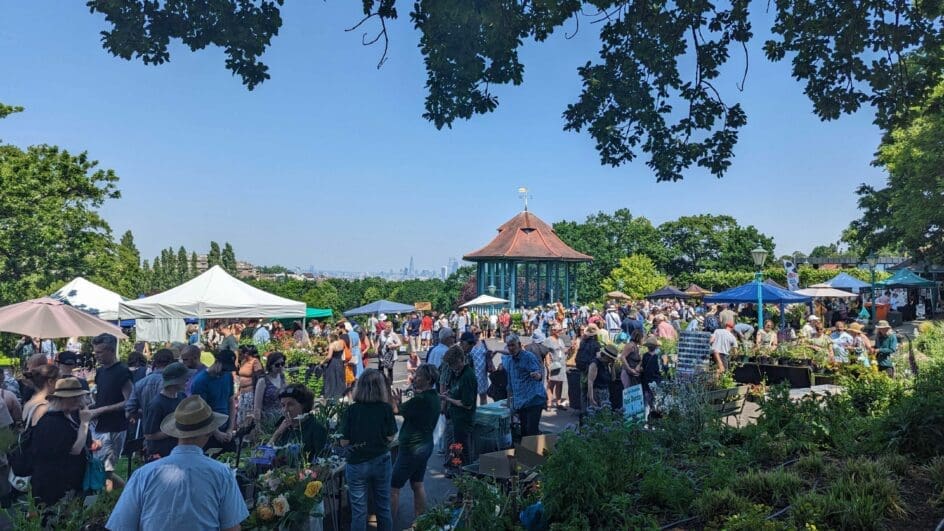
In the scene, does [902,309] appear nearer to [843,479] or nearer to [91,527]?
[843,479]

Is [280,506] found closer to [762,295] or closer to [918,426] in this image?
[918,426]

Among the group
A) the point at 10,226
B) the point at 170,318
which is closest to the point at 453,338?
the point at 170,318

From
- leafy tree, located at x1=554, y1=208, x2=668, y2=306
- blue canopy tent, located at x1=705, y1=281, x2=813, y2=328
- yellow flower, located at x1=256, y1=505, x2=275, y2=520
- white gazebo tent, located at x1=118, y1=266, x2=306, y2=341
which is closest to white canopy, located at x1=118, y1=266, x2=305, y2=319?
white gazebo tent, located at x1=118, y1=266, x2=306, y2=341

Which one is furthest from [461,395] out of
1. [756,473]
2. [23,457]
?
[23,457]

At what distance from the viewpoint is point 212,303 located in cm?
1282

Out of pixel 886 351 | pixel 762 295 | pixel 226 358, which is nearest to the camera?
pixel 226 358

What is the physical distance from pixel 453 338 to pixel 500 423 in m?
2.27

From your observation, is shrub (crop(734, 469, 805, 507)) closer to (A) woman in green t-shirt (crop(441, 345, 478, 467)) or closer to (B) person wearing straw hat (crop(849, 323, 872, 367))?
(A) woman in green t-shirt (crop(441, 345, 478, 467))

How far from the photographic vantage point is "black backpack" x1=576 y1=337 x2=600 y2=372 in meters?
10.2

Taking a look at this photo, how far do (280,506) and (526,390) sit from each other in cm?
408

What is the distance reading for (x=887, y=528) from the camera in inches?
149

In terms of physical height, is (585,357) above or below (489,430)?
above

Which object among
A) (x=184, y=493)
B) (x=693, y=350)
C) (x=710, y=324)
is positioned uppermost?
(x=710, y=324)

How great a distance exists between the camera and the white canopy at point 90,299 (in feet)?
46.9
